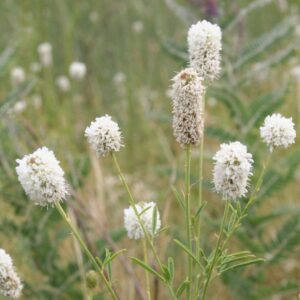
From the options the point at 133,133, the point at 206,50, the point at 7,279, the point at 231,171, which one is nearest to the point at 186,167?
the point at 231,171

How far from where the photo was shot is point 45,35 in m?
4.10

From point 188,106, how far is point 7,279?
47 cm

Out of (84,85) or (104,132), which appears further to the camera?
(84,85)

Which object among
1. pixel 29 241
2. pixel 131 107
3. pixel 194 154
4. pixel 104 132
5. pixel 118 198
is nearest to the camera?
pixel 104 132

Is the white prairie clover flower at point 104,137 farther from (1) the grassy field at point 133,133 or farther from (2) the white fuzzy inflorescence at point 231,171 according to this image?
(1) the grassy field at point 133,133

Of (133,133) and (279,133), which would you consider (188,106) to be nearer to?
(279,133)

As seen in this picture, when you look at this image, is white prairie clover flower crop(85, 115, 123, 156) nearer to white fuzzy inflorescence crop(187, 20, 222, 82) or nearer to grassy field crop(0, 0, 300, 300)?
white fuzzy inflorescence crop(187, 20, 222, 82)

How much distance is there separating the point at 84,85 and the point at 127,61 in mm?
396

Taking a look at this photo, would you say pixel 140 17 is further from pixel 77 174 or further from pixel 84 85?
pixel 77 174

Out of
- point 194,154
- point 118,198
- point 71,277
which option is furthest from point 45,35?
point 71,277

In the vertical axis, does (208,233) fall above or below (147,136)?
below

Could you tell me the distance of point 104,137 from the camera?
3.84 feet

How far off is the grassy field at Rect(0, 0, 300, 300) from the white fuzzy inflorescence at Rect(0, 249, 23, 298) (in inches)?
19.1

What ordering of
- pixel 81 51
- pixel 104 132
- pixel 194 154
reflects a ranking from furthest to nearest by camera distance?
pixel 81 51
pixel 194 154
pixel 104 132
